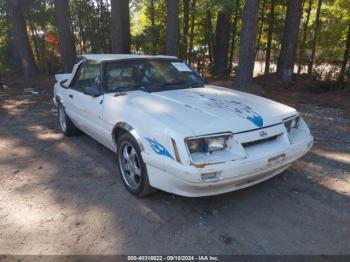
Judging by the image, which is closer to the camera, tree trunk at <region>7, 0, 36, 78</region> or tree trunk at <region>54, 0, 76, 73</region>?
tree trunk at <region>54, 0, 76, 73</region>

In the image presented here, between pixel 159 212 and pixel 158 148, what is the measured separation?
2.54 feet

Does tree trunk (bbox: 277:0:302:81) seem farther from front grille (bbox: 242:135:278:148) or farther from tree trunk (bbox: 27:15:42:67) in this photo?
tree trunk (bbox: 27:15:42:67)

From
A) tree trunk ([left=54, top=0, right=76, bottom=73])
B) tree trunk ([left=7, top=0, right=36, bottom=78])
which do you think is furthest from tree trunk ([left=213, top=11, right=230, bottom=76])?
tree trunk ([left=7, top=0, right=36, bottom=78])

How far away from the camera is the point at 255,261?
2.88 metres

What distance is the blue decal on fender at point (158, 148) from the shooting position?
128 inches

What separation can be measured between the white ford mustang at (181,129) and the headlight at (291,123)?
1 centimetres

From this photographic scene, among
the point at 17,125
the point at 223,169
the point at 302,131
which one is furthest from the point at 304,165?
the point at 17,125

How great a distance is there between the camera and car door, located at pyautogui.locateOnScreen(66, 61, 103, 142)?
4.61 metres

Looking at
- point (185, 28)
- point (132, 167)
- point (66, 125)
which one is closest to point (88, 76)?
point (66, 125)

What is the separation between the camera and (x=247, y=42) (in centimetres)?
933

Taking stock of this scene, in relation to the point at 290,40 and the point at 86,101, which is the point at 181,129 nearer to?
the point at 86,101

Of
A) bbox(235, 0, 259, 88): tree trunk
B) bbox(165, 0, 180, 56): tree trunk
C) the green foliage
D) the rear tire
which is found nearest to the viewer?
the rear tire

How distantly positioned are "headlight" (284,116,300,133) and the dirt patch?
0.74m

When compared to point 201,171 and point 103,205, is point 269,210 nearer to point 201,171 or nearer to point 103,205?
point 201,171
